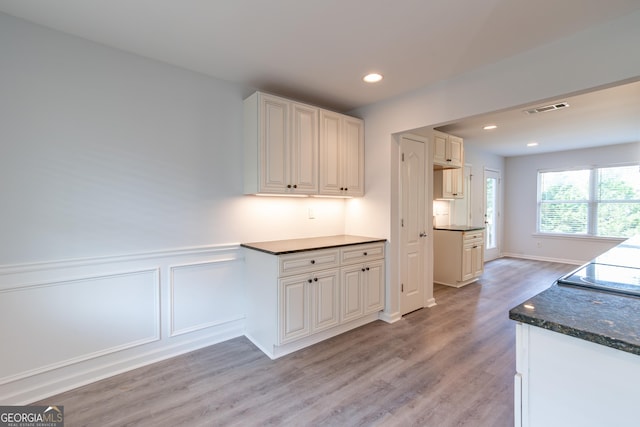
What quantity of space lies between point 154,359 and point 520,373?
2602 millimetres

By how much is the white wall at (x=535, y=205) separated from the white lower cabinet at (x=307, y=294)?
5.61 m

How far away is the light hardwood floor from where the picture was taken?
1.80 metres

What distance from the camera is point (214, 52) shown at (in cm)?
231

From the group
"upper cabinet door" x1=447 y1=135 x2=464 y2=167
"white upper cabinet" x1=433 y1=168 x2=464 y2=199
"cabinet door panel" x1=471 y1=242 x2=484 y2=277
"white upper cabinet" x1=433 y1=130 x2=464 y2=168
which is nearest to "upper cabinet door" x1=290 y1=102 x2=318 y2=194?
"white upper cabinet" x1=433 y1=130 x2=464 y2=168

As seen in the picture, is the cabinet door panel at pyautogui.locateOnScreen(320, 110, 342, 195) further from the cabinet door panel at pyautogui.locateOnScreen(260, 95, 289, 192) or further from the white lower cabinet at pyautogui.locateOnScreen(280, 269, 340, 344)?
the white lower cabinet at pyautogui.locateOnScreen(280, 269, 340, 344)

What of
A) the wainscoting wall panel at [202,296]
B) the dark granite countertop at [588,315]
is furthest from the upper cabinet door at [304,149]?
the dark granite countertop at [588,315]

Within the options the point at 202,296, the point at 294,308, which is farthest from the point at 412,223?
the point at 202,296

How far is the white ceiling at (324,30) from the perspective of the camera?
5.79 feet

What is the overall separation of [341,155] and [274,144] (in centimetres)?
84

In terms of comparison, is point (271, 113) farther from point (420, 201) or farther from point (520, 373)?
point (520, 373)

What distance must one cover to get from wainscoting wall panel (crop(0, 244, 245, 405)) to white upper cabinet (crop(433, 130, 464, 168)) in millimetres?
3006

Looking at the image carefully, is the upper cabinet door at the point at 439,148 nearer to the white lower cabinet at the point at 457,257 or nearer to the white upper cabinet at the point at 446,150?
the white upper cabinet at the point at 446,150

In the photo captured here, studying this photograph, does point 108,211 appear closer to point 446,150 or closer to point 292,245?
point 292,245

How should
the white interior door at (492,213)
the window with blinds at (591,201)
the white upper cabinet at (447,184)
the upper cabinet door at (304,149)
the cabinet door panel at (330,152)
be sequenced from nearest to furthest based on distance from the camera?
1. the upper cabinet door at (304,149)
2. the cabinet door panel at (330,152)
3. the white upper cabinet at (447,184)
4. the window with blinds at (591,201)
5. the white interior door at (492,213)
